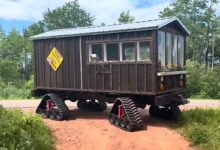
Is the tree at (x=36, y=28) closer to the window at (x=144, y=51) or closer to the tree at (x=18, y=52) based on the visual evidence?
the tree at (x=18, y=52)

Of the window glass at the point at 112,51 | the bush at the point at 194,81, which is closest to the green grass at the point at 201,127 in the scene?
the window glass at the point at 112,51

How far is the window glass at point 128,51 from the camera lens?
13102 mm

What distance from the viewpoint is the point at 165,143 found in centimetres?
1109

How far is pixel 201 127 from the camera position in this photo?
11.6 m

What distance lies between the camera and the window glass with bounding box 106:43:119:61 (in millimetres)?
13461

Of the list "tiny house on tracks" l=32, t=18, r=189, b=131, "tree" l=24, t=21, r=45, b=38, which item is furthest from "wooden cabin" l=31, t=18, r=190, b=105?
"tree" l=24, t=21, r=45, b=38

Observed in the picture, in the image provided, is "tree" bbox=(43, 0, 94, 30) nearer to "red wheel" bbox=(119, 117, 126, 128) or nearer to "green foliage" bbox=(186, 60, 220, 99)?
"green foliage" bbox=(186, 60, 220, 99)

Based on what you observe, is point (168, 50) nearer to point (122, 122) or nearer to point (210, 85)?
point (122, 122)

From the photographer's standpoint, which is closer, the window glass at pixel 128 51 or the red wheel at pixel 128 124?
the red wheel at pixel 128 124

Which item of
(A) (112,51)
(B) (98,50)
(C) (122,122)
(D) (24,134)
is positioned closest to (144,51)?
(A) (112,51)

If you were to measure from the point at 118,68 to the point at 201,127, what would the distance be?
11.6 ft

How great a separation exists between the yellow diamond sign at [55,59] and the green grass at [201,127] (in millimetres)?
5306

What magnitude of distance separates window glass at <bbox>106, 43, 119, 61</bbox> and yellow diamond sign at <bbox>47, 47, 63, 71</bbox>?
234 cm

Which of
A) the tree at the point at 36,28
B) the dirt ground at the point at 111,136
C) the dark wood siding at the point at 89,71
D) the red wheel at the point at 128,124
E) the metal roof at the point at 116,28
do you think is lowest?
the dirt ground at the point at 111,136
